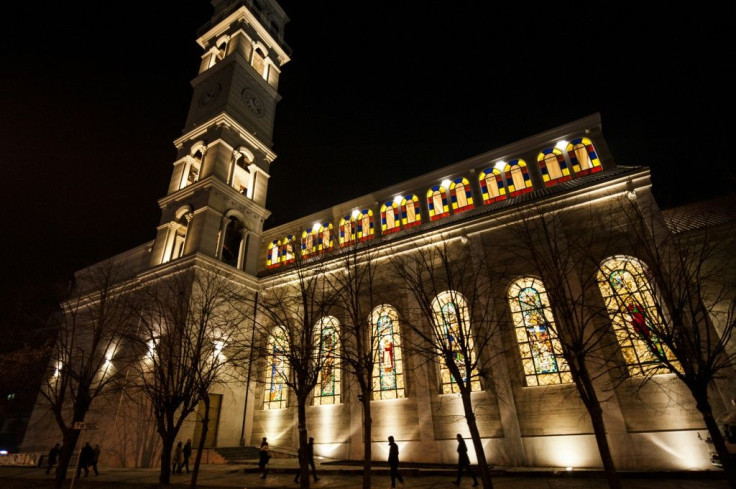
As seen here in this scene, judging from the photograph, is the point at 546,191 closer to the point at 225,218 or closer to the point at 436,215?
the point at 436,215

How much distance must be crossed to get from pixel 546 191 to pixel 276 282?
17934 millimetres

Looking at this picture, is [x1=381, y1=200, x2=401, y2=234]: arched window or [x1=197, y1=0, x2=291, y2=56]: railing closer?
[x1=381, y1=200, x2=401, y2=234]: arched window

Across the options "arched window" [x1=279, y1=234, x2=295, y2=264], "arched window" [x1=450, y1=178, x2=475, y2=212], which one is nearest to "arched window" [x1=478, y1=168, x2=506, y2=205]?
"arched window" [x1=450, y1=178, x2=475, y2=212]

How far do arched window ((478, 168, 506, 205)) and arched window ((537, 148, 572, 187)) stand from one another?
7.54 feet

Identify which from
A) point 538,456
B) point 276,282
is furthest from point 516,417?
point 276,282

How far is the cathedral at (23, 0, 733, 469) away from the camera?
14.4 meters

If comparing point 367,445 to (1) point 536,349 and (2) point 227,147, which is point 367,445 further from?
(2) point 227,147

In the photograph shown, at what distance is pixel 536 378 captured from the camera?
53.6 ft

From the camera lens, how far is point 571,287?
55.0ft

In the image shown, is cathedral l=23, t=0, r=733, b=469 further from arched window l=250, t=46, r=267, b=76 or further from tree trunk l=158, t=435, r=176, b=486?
tree trunk l=158, t=435, r=176, b=486

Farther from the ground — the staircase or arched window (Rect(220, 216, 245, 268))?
arched window (Rect(220, 216, 245, 268))

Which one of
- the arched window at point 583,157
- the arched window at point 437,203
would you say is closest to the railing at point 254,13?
the arched window at point 437,203

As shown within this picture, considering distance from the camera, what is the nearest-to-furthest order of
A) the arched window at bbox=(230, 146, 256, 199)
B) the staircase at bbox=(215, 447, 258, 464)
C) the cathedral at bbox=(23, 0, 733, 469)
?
the cathedral at bbox=(23, 0, 733, 469), the staircase at bbox=(215, 447, 258, 464), the arched window at bbox=(230, 146, 256, 199)

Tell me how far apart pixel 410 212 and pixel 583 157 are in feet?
33.8
